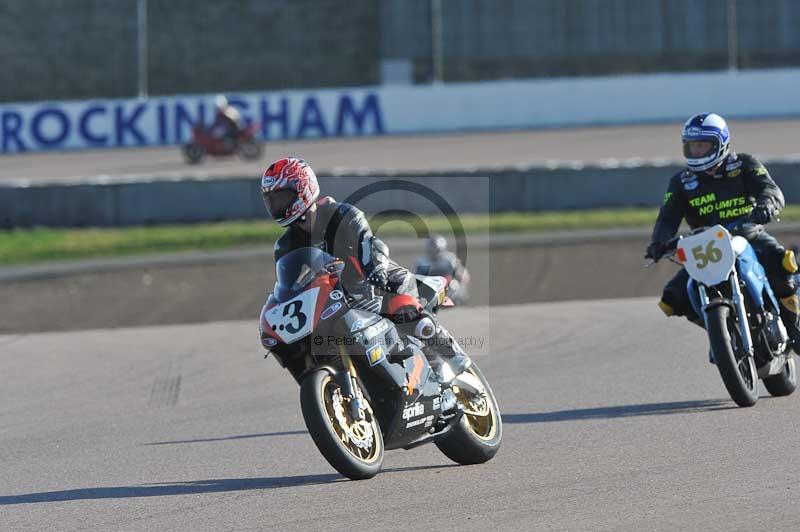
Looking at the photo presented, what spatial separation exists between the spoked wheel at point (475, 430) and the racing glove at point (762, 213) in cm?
220

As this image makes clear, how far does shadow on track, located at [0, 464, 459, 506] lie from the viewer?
20.4 feet

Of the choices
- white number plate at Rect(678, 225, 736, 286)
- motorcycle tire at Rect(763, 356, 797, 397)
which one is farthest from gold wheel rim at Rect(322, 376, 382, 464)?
motorcycle tire at Rect(763, 356, 797, 397)

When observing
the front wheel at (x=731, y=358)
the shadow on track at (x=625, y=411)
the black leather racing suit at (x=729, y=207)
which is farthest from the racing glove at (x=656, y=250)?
the shadow on track at (x=625, y=411)

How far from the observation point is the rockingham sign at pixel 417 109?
114 feet

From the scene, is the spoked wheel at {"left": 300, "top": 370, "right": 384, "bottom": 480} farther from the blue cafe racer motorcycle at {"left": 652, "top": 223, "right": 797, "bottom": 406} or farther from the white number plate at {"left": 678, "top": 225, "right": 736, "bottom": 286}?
the white number plate at {"left": 678, "top": 225, "right": 736, "bottom": 286}

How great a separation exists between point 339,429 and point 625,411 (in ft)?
8.35

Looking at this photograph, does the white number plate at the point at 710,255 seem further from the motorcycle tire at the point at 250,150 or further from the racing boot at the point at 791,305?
the motorcycle tire at the point at 250,150

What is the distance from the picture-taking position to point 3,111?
34.6 metres

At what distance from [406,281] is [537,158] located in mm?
23998

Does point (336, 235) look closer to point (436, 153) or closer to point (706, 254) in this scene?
point (706, 254)

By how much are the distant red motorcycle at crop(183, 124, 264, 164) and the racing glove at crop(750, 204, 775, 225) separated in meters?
24.7

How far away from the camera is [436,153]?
3105 cm

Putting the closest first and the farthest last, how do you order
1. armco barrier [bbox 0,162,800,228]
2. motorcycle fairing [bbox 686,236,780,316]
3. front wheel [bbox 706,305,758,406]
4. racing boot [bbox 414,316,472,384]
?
A: racing boot [bbox 414,316,472,384] < front wheel [bbox 706,305,758,406] < motorcycle fairing [bbox 686,236,780,316] < armco barrier [bbox 0,162,800,228]

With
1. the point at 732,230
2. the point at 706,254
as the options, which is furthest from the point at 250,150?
the point at 706,254
